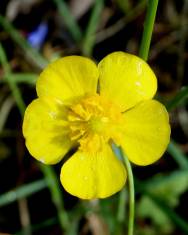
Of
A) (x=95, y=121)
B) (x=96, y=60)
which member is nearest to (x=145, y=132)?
(x=95, y=121)

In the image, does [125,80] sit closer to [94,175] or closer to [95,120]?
[95,120]

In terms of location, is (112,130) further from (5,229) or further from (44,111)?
(5,229)

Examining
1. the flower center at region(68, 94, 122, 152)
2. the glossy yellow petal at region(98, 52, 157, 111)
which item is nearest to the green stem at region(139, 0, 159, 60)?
the glossy yellow petal at region(98, 52, 157, 111)

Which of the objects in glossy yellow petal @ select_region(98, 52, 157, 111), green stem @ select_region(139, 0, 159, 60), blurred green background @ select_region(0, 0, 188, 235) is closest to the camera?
green stem @ select_region(139, 0, 159, 60)

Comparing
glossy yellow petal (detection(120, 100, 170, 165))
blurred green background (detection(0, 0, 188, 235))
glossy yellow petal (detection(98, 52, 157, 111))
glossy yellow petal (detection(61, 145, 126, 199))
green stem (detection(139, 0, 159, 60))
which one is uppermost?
green stem (detection(139, 0, 159, 60))

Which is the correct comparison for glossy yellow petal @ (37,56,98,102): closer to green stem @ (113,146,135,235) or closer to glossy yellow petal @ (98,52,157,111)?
glossy yellow petal @ (98,52,157,111)

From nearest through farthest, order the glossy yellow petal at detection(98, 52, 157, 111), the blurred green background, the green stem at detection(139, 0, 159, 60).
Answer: the green stem at detection(139, 0, 159, 60) < the glossy yellow petal at detection(98, 52, 157, 111) < the blurred green background

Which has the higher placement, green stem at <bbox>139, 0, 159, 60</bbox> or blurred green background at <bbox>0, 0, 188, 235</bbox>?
green stem at <bbox>139, 0, 159, 60</bbox>

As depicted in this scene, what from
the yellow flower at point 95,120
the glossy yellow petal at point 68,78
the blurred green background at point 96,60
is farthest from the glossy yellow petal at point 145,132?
the blurred green background at point 96,60

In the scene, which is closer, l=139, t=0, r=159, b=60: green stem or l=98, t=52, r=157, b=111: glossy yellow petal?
l=139, t=0, r=159, b=60: green stem
